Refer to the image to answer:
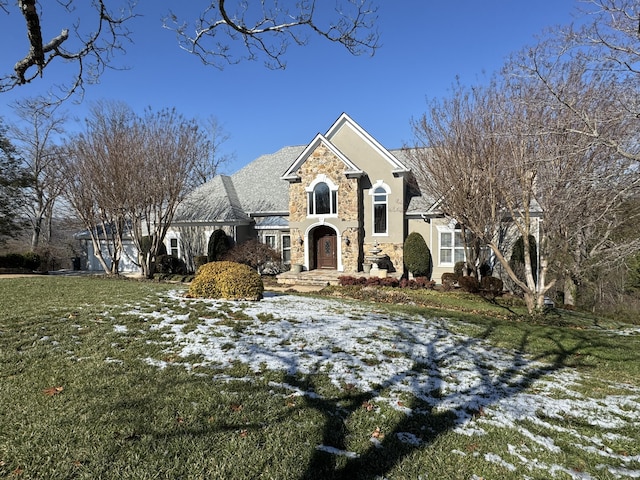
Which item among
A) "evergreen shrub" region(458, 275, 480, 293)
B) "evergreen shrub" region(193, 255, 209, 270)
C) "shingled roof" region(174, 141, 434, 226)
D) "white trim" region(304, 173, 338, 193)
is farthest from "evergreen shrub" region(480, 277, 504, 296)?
"evergreen shrub" region(193, 255, 209, 270)

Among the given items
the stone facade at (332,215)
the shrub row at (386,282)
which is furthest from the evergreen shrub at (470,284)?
the stone facade at (332,215)

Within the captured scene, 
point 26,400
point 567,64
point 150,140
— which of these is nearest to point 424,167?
point 567,64

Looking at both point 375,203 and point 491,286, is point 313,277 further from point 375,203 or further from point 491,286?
point 491,286

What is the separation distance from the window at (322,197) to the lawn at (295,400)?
1215 centimetres

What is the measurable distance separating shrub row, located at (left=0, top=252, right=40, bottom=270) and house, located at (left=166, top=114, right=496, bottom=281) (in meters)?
9.44

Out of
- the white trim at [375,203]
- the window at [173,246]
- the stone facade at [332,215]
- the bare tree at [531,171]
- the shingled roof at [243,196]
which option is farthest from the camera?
the window at [173,246]

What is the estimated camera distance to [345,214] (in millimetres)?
19750

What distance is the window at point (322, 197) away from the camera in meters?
20.0

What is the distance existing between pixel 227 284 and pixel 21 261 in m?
19.4

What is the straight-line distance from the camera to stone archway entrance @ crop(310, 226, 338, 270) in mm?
20703

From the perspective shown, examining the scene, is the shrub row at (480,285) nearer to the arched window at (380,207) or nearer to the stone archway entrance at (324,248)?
the arched window at (380,207)

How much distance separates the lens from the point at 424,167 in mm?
16797

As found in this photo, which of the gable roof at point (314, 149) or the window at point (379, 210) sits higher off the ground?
the gable roof at point (314, 149)

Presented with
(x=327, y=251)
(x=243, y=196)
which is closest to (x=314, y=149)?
(x=327, y=251)
